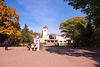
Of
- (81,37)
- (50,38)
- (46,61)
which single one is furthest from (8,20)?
(50,38)

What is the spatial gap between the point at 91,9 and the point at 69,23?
24976 millimetres

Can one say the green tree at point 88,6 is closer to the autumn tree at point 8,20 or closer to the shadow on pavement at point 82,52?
the shadow on pavement at point 82,52

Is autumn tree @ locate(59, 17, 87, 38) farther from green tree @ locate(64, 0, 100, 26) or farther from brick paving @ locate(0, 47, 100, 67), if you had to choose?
brick paving @ locate(0, 47, 100, 67)

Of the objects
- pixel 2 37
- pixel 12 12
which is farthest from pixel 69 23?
pixel 2 37

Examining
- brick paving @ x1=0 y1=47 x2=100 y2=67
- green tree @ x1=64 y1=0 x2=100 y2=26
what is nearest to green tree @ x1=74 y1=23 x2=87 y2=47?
green tree @ x1=64 y1=0 x2=100 y2=26

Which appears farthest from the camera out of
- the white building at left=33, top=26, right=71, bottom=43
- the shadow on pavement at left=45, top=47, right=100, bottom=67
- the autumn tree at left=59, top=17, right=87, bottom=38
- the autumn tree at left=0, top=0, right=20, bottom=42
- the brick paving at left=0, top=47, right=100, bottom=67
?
the white building at left=33, top=26, right=71, bottom=43

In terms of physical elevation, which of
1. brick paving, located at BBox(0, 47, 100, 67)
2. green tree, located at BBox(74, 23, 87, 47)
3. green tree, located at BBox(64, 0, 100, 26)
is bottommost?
brick paving, located at BBox(0, 47, 100, 67)

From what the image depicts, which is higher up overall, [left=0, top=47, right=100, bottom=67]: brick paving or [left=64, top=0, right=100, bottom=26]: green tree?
[left=64, top=0, right=100, bottom=26]: green tree

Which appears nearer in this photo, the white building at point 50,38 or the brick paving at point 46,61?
the brick paving at point 46,61

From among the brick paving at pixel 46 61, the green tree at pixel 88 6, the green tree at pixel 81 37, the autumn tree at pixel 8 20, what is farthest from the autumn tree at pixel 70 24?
the brick paving at pixel 46 61

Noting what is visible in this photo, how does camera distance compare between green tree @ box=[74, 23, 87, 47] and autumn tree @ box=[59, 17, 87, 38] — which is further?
autumn tree @ box=[59, 17, 87, 38]

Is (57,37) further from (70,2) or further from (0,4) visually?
(70,2)

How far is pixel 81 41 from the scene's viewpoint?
78.7 ft

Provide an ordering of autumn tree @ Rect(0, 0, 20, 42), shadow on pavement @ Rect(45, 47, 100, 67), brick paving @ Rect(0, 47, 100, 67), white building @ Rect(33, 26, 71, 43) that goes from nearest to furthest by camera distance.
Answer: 1. brick paving @ Rect(0, 47, 100, 67)
2. shadow on pavement @ Rect(45, 47, 100, 67)
3. autumn tree @ Rect(0, 0, 20, 42)
4. white building @ Rect(33, 26, 71, 43)
